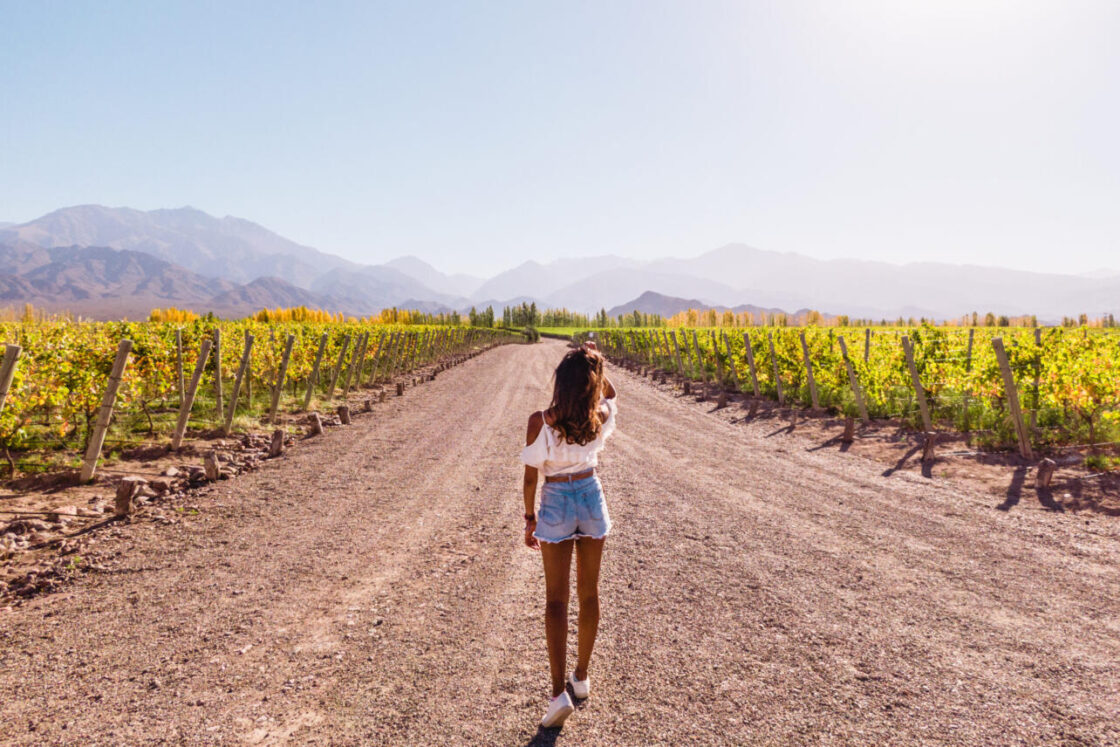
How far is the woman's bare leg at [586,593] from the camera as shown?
10.9 feet

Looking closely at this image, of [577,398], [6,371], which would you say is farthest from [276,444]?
[577,398]

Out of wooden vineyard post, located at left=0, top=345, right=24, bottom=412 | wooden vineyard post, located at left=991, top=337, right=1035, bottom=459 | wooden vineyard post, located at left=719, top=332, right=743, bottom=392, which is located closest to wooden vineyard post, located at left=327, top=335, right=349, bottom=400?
wooden vineyard post, located at left=0, top=345, right=24, bottom=412

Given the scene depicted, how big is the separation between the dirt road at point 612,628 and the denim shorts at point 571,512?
1.16m

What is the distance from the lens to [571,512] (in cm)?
323

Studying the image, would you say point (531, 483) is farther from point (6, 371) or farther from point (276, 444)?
point (276, 444)

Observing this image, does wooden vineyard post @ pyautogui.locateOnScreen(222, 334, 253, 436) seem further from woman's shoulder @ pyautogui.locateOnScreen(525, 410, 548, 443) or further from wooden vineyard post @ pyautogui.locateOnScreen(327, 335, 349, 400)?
woman's shoulder @ pyautogui.locateOnScreen(525, 410, 548, 443)

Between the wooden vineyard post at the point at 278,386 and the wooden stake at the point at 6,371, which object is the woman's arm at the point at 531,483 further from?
the wooden vineyard post at the point at 278,386

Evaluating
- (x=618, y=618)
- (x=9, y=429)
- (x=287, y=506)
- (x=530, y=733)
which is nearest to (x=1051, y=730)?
(x=618, y=618)

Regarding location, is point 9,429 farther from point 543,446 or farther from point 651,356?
point 651,356

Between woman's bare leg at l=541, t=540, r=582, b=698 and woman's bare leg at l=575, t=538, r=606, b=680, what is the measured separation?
0.10m

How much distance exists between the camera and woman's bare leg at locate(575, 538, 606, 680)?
3.33 m

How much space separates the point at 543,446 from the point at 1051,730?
338 centimetres

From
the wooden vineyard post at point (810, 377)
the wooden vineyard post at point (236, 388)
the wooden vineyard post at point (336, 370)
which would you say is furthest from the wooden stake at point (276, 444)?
the wooden vineyard post at point (810, 377)

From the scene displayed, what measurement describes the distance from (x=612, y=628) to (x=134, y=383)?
10.3 metres
